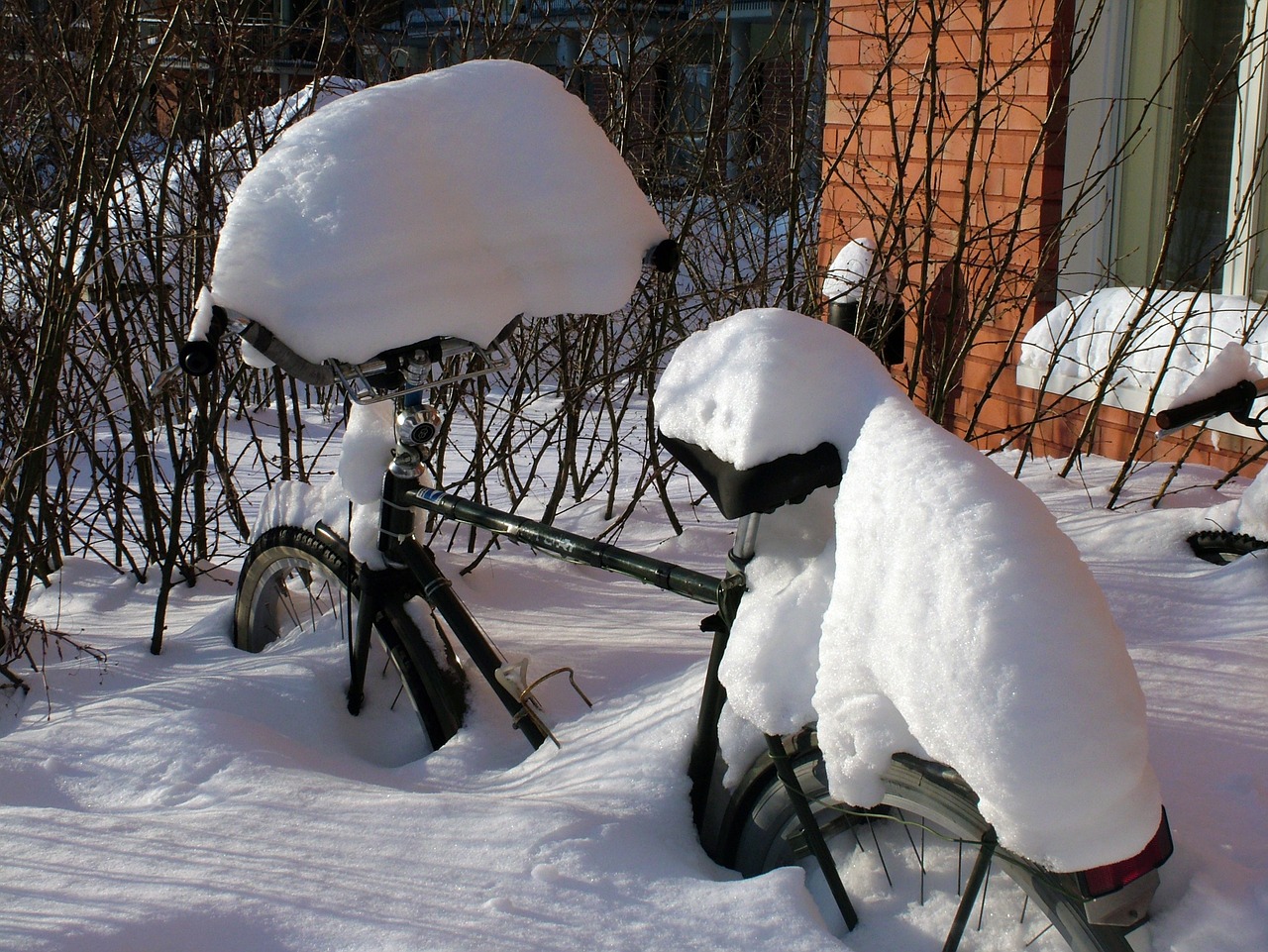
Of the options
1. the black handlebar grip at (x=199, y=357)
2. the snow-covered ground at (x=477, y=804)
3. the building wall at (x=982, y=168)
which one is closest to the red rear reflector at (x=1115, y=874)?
the snow-covered ground at (x=477, y=804)

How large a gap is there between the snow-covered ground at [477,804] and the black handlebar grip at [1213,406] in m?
0.50


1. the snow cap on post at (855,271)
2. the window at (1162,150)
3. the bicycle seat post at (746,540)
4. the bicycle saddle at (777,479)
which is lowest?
the bicycle seat post at (746,540)

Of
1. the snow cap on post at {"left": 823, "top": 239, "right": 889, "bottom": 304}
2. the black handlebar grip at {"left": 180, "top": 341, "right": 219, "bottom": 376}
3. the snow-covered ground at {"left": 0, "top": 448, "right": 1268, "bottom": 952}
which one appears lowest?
the snow-covered ground at {"left": 0, "top": 448, "right": 1268, "bottom": 952}

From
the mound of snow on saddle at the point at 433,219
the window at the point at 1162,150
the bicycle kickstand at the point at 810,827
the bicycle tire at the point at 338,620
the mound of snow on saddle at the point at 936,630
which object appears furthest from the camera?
the window at the point at 1162,150

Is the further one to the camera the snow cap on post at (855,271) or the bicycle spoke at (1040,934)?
the snow cap on post at (855,271)

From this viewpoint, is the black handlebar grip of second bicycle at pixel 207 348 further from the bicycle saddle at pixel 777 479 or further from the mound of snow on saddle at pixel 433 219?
the bicycle saddle at pixel 777 479

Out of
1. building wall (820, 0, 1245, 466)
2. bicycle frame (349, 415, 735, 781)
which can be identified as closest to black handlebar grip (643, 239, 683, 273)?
bicycle frame (349, 415, 735, 781)

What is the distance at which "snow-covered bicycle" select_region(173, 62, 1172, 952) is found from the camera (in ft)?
4.44

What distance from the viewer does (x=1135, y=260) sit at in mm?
4684

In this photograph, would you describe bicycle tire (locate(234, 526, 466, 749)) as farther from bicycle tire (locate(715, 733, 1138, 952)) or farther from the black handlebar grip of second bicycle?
bicycle tire (locate(715, 733, 1138, 952))

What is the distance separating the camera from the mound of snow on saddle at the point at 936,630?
1.33 metres

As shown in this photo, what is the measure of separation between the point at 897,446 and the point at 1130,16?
12.2 ft

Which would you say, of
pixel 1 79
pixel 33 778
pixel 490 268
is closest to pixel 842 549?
pixel 490 268

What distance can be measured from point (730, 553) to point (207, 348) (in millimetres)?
1002
